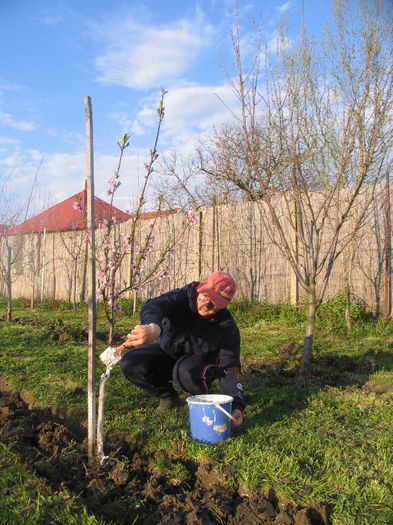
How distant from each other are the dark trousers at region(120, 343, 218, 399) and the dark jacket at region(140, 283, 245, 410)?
3.3 inches

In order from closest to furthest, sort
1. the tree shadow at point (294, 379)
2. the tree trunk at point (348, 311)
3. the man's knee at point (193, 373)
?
the man's knee at point (193, 373)
the tree shadow at point (294, 379)
the tree trunk at point (348, 311)

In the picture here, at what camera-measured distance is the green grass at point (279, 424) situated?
2080 mm

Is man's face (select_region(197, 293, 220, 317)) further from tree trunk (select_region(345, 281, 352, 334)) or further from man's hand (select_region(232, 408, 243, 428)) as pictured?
tree trunk (select_region(345, 281, 352, 334))

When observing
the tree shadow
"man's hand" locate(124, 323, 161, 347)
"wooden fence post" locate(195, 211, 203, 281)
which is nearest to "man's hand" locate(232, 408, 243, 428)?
the tree shadow

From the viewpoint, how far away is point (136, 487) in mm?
2197

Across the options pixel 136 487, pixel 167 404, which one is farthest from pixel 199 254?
pixel 136 487

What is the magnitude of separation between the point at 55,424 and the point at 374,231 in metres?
5.44

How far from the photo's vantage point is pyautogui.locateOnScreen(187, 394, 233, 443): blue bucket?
2.62 metres

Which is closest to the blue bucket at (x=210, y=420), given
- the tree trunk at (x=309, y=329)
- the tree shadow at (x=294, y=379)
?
the tree shadow at (x=294, y=379)

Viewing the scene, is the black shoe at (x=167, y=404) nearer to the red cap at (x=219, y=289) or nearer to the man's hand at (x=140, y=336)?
the red cap at (x=219, y=289)

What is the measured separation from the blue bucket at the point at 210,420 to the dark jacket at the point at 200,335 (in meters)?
0.26

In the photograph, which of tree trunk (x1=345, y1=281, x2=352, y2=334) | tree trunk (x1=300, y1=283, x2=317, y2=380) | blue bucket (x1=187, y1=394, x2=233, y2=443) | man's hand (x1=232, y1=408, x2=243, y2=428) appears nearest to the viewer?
blue bucket (x1=187, y1=394, x2=233, y2=443)

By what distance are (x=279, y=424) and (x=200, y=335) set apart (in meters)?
0.82

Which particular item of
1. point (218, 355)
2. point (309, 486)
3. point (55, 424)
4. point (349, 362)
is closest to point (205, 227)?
point (349, 362)
